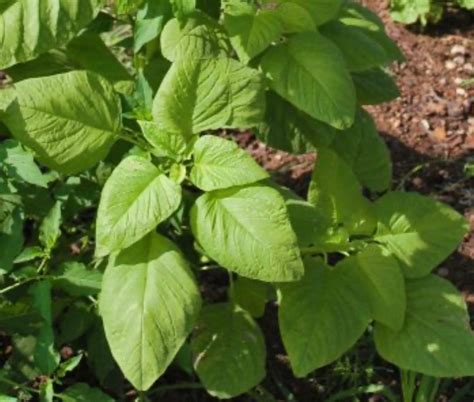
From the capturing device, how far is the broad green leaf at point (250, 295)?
2.30m

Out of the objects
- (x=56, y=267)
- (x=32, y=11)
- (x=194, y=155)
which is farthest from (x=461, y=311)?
(x=32, y=11)

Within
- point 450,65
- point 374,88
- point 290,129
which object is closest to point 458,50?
point 450,65

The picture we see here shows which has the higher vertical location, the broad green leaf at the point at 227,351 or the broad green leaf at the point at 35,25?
the broad green leaf at the point at 35,25

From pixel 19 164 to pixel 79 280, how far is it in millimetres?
282

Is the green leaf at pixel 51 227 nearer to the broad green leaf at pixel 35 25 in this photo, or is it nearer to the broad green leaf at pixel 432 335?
the broad green leaf at pixel 35 25

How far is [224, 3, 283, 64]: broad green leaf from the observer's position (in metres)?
2.02

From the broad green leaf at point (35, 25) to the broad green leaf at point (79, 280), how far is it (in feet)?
1.52

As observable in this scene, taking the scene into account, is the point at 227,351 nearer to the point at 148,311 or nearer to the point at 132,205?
the point at 148,311

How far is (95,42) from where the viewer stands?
225 cm

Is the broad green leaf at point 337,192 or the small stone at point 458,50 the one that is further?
the small stone at point 458,50

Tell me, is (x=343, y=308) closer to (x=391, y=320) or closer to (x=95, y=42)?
(x=391, y=320)

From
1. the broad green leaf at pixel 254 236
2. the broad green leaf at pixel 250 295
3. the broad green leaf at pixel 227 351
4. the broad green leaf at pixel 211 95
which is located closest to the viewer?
the broad green leaf at pixel 254 236

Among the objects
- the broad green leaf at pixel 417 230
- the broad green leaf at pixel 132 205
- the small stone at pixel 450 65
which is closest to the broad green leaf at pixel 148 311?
the broad green leaf at pixel 132 205

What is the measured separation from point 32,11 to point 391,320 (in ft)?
3.27
